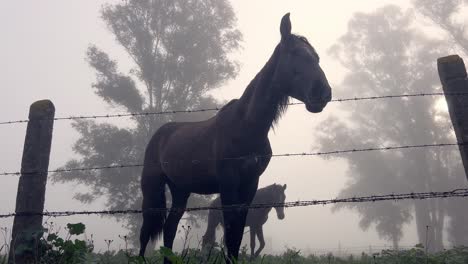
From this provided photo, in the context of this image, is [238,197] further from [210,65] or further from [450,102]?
[210,65]

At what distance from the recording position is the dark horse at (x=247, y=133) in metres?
Answer: 4.20

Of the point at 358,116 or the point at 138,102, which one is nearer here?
the point at 138,102

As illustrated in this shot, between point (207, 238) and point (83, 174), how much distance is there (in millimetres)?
10045

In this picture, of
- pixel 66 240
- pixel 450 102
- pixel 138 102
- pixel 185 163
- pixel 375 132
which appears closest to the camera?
pixel 66 240

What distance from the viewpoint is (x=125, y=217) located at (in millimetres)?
18016

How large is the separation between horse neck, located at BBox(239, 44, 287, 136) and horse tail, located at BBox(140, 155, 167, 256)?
6.18 ft

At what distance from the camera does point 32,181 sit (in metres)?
3.87

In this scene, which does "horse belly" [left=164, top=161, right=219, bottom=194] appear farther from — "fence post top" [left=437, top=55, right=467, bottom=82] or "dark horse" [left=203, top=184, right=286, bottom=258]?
"dark horse" [left=203, top=184, right=286, bottom=258]

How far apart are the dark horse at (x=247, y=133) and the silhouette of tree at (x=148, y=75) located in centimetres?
1306

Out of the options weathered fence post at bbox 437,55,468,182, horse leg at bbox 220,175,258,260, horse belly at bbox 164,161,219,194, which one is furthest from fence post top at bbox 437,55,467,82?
horse belly at bbox 164,161,219,194

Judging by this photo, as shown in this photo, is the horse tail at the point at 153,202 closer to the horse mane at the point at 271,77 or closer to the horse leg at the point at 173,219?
the horse leg at the point at 173,219

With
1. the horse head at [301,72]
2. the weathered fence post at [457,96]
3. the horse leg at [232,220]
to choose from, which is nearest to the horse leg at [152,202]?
the horse leg at [232,220]

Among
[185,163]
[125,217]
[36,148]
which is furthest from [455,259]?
[125,217]

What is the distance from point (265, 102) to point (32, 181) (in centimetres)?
258
